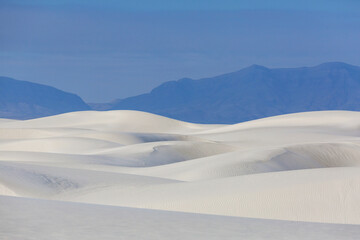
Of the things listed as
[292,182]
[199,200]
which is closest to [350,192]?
[292,182]

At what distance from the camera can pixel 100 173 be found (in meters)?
14.1

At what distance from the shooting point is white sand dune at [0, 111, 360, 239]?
9305mm

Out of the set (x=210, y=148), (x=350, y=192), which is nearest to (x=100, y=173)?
(x=350, y=192)

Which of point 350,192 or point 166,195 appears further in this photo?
point 166,195

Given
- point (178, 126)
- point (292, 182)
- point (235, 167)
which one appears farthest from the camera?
point (178, 126)

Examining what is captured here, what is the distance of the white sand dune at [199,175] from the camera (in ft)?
30.5

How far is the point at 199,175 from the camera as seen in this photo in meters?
16.2

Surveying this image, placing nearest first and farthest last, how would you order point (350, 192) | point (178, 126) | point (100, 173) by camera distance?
1. point (350, 192)
2. point (100, 173)
3. point (178, 126)

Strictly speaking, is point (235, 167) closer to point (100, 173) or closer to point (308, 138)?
point (100, 173)

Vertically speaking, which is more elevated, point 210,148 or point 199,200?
point 210,148

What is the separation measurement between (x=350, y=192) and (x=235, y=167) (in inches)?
317

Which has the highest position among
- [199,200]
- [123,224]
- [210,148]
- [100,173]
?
[210,148]

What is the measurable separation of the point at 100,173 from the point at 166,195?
4.00m

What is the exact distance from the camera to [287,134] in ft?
117
